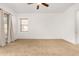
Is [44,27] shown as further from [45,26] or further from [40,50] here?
[40,50]

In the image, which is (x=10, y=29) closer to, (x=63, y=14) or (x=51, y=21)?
(x=51, y=21)

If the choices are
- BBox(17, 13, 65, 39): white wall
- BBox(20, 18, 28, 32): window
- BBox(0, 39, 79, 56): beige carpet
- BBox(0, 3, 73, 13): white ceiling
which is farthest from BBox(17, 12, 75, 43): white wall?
BBox(0, 39, 79, 56): beige carpet

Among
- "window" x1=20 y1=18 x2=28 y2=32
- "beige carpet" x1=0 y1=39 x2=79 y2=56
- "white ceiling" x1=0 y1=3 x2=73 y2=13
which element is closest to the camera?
"beige carpet" x1=0 y1=39 x2=79 y2=56

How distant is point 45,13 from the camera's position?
8.79 meters

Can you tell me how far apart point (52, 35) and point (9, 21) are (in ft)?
10.4

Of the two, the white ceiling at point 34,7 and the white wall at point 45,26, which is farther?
the white wall at point 45,26

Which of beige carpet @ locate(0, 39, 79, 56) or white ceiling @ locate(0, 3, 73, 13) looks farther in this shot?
white ceiling @ locate(0, 3, 73, 13)

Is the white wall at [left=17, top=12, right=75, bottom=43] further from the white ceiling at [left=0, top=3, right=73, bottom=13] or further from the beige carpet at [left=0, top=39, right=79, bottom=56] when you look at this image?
the beige carpet at [left=0, top=39, right=79, bottom=56]

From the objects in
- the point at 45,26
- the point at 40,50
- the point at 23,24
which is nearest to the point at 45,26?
the point at 45,26

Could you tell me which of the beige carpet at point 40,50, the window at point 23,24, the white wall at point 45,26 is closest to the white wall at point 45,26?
the white wall at point 45,26

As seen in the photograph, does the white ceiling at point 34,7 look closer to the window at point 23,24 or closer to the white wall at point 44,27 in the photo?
the white wall at point 44,27

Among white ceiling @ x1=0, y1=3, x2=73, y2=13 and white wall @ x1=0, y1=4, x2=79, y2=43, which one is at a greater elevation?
white ceiling @ x1=0, y1=3, x2=73, y2=13

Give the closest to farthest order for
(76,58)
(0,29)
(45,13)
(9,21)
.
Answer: (76,58) < (0,29) < (9,21) < (45,13)

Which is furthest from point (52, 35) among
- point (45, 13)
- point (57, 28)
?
point (45, 13)
